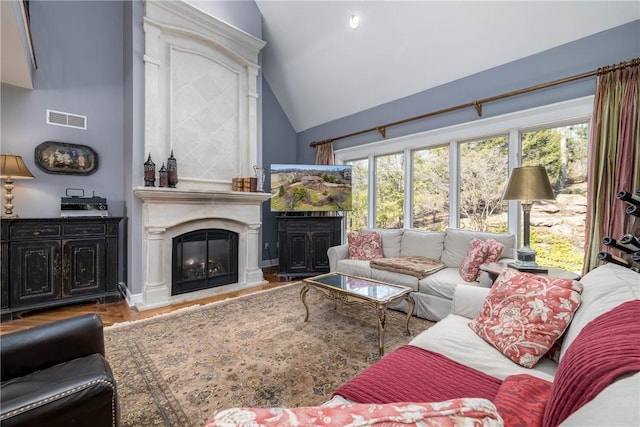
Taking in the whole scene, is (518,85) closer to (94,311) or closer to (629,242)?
(629,242)

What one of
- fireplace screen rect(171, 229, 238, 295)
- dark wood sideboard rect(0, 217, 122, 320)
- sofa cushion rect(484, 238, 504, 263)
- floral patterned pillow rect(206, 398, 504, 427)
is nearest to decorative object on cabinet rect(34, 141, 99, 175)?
dark wood sideboard rect(0, 217, 122, 320)

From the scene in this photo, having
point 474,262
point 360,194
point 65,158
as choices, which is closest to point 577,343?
point 474,262

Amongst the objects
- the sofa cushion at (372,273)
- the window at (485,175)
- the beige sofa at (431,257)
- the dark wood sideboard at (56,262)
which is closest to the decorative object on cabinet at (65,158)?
the dark wood sideboard at (56,262)

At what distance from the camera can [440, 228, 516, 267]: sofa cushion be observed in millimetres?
3012

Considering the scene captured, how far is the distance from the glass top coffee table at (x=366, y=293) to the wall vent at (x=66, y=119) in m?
3.50

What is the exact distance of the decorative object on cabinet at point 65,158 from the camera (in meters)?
3.22

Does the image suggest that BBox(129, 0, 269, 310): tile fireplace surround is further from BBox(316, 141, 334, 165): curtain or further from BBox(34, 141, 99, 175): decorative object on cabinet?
BBox(316, 141, 334, 165): curtain

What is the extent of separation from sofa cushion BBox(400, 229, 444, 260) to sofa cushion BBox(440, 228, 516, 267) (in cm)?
8

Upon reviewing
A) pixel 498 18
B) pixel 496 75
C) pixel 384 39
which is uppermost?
pixel 384 39

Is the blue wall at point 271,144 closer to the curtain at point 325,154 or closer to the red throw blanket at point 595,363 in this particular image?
the curtain at point 325,154

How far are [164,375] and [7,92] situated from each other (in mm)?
3661

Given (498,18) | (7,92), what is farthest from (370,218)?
(7,92)

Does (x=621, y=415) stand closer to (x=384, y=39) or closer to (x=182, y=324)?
(x=182, y=324)

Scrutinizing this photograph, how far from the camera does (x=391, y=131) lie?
169 inches
